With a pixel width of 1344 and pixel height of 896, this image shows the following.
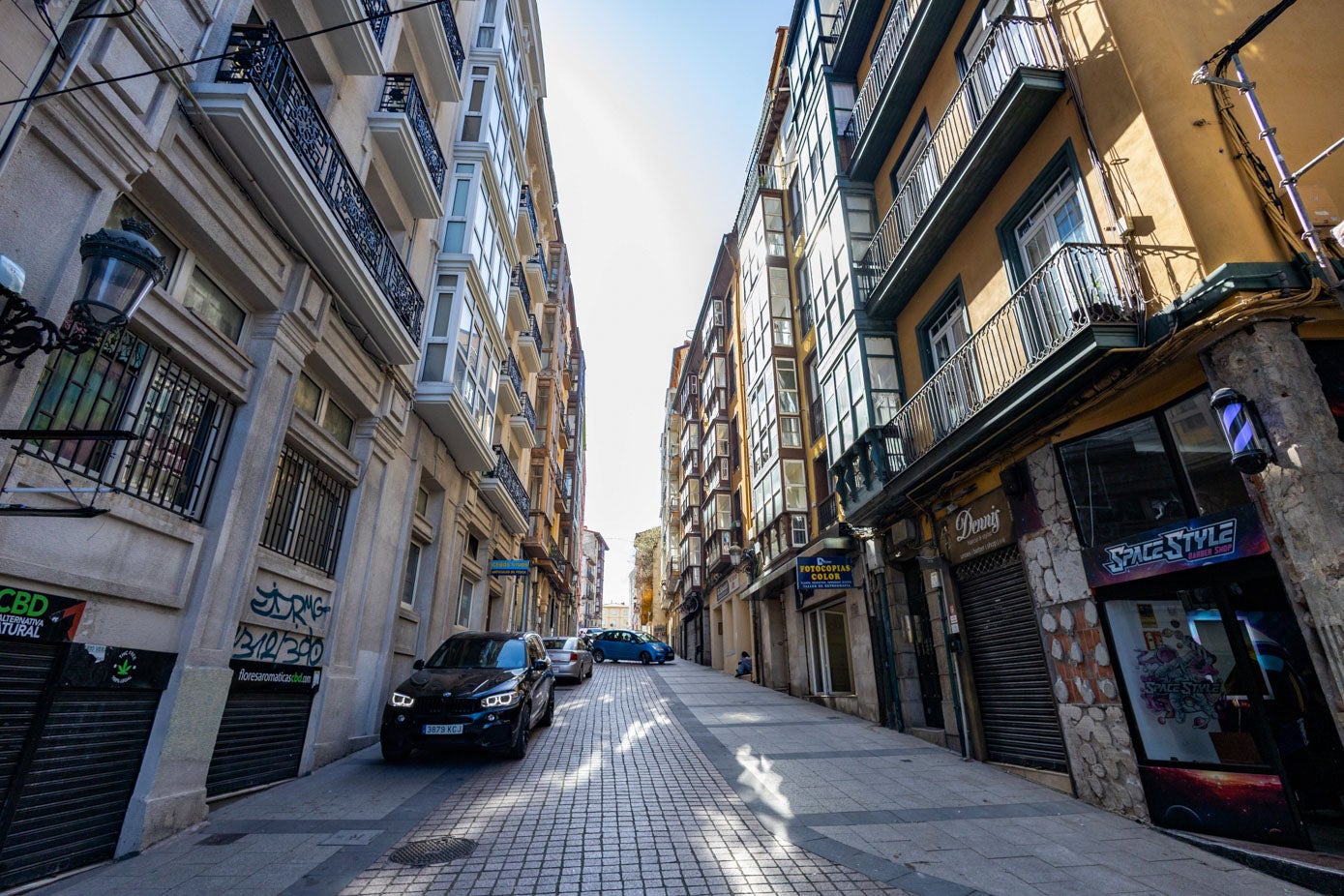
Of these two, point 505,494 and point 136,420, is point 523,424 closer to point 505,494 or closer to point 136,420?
point 505,494

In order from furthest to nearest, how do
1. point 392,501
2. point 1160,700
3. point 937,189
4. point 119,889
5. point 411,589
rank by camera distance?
1. point 411,589
2. point 392,501
3. point 937,189
4. point 1160,700
5. point 119,889

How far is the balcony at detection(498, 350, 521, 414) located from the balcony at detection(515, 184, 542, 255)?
421cm

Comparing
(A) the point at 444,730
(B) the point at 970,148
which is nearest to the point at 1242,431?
(B) the point at 970,148

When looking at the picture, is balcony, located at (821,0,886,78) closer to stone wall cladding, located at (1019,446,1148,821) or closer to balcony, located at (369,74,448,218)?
balcony, located at (369,74,448,218)

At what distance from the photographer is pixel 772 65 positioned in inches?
830

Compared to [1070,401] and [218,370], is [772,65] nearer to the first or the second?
[1070,401]

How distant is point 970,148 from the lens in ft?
28.9

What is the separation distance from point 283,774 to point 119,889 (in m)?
3.56

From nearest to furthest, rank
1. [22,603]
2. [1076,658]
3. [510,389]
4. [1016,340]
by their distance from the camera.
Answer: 1. [22,603]
2. [1076,658]
3. [1016,340]
4. [510,389]

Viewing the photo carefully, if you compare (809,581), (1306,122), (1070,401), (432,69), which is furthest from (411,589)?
(1306,122)

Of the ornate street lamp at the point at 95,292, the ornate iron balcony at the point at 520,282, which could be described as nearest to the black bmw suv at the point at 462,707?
the ornate street lamp at the point at 95,292

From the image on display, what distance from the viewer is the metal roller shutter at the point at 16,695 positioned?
415 centimetres

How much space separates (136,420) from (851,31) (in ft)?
52.5

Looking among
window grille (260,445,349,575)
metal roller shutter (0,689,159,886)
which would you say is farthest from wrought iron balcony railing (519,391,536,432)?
metal roller shutter (0,689,159,886)
